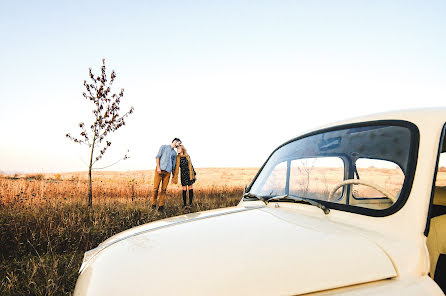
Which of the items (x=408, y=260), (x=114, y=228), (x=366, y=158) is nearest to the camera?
(x=408, y=260)

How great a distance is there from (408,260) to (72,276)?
3.37m

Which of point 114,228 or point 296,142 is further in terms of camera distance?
point 114,228

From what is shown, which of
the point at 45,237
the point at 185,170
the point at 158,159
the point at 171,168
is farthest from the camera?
the point at 185,170

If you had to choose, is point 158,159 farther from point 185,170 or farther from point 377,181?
point 377,181

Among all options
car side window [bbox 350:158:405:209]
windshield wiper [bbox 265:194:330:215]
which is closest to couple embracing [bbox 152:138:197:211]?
windshield wiper [bbox 265:194:330:215]

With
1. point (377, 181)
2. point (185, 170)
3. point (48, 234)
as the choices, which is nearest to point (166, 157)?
point (185, 170)

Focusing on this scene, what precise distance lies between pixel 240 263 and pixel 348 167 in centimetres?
120

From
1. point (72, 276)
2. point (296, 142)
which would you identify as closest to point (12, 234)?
point (72, 276)

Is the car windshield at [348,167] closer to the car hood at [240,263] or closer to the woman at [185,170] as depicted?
the car hood at [240,263]

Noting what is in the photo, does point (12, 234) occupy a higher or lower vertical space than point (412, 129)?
lower

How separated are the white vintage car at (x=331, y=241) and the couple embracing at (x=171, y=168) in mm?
6940

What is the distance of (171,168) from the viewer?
873cm

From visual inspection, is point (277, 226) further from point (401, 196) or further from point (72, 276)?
point (72, 276)

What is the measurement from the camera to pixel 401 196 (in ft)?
4.23
